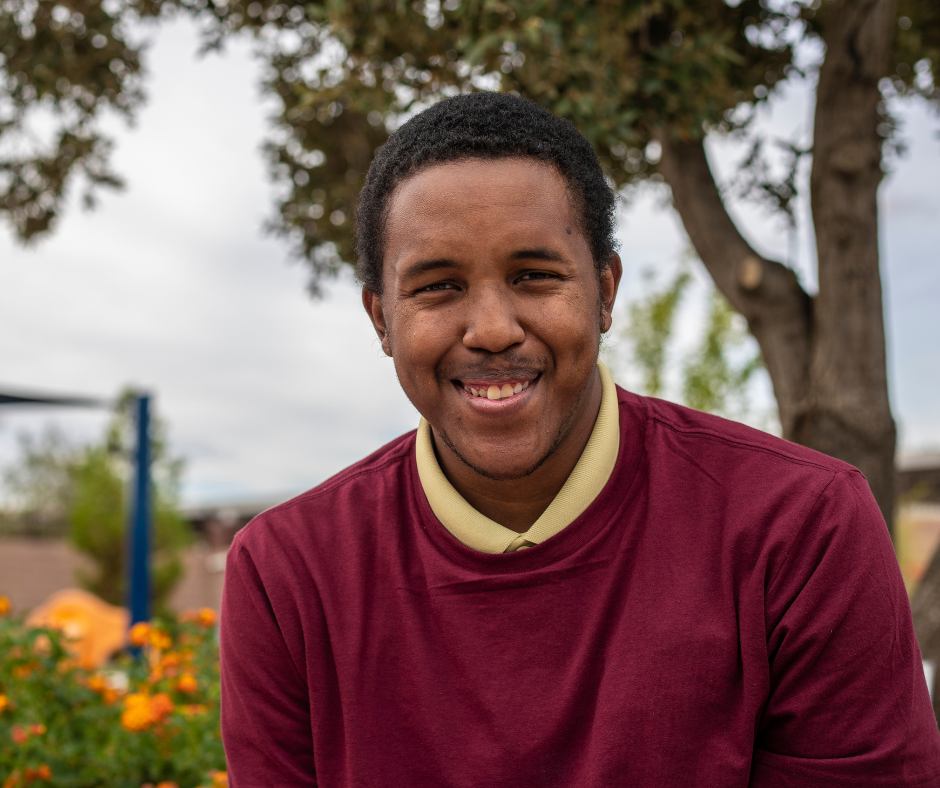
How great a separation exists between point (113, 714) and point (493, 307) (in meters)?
3.06

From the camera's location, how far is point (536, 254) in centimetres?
161

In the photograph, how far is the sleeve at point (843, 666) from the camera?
4.96 feet

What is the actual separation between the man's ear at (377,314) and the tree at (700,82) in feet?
5.34

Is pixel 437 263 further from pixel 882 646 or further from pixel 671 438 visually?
pixel 882 646

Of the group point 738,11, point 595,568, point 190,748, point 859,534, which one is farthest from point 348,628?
point 738,11

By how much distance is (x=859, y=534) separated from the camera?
5.11ft

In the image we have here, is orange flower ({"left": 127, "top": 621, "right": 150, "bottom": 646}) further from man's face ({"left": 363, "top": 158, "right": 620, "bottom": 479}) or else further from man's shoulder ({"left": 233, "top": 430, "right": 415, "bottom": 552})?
man's face ({"left": 363, "top": 158, "right": 620, "bottom": 479})

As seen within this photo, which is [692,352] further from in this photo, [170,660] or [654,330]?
[170,660]

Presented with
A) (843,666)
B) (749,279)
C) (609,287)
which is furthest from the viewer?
(749,279)

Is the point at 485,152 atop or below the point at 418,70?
below

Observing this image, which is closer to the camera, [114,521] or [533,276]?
[533,276]

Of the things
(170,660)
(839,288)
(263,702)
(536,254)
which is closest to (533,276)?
(536,254)

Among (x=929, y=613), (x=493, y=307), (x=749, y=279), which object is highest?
(x=749, y=279)

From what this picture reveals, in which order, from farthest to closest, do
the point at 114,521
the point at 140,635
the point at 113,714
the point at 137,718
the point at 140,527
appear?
1. the point at 114,521
2. the point at 140,527
3. the point at 140,635
4. the point at 113,714
5. the point at 137,718
